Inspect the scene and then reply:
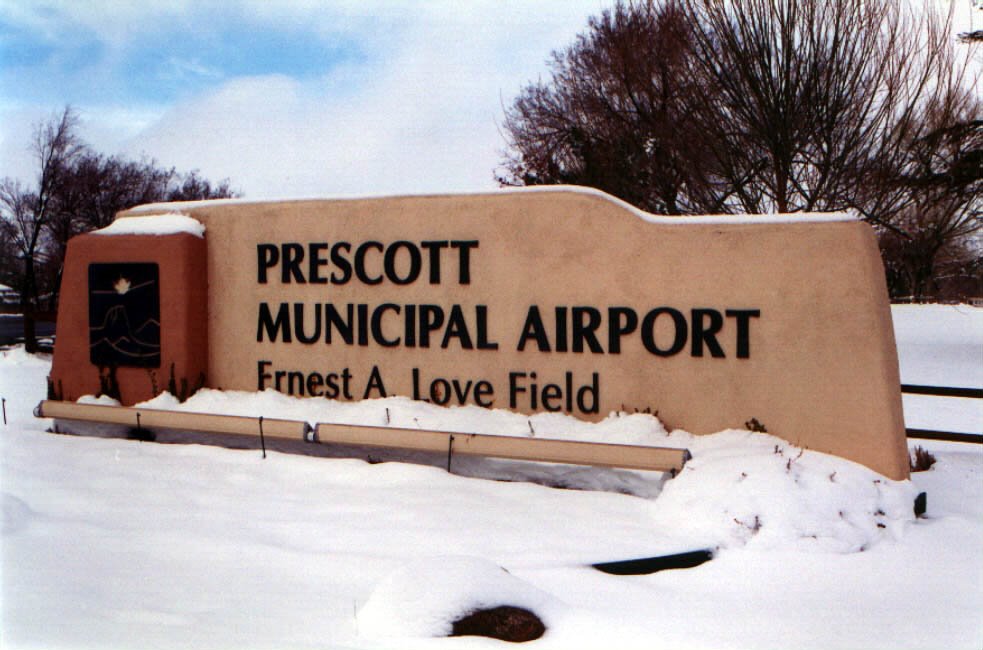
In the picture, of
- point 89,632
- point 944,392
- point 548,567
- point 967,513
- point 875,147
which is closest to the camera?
point 89,632

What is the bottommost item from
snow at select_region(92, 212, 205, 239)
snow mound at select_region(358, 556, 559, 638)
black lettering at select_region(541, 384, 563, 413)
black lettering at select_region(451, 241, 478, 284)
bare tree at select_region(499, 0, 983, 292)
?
snow mound at select_region(358, 556, 559, 638)

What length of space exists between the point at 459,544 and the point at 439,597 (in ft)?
4.55

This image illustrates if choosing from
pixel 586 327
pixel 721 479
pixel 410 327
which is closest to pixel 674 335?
pixel 586 327

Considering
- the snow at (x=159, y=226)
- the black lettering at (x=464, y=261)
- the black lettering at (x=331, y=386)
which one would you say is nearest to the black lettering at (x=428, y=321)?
the black lettering at (x=464, y=261)

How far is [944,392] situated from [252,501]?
7236 mm

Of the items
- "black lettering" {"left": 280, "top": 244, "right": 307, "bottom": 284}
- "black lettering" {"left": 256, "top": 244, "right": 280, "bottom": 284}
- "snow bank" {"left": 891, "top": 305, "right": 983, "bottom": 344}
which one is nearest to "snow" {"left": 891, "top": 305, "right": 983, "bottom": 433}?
"snow bank" {"left": 891, "top": 305, "right": 983, "bottom": 344}

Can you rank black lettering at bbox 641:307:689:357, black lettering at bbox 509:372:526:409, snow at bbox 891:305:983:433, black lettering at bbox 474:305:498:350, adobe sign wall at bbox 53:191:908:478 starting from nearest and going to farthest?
adobe sign wall at bbox 53:191:908:478 < black lettering at bbox 641:307:689:357 < black lettering at bbox 509:372:526:409 < black lettering at bbox 474:305:498:350 < snow at bbox 891:305:983:433

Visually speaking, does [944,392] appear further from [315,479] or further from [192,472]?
[192,472]

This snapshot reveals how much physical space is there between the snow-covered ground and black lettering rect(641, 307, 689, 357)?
64cm

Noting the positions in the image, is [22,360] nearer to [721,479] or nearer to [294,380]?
[294,380]

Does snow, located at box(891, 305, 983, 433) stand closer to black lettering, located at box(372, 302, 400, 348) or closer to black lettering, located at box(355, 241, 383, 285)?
black lettering, located at box(372, 302, 400, 348)

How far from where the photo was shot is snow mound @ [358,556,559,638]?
4.14 meters

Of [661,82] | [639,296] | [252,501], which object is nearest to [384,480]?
[252,501]

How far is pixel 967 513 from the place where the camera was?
21.9 ft
